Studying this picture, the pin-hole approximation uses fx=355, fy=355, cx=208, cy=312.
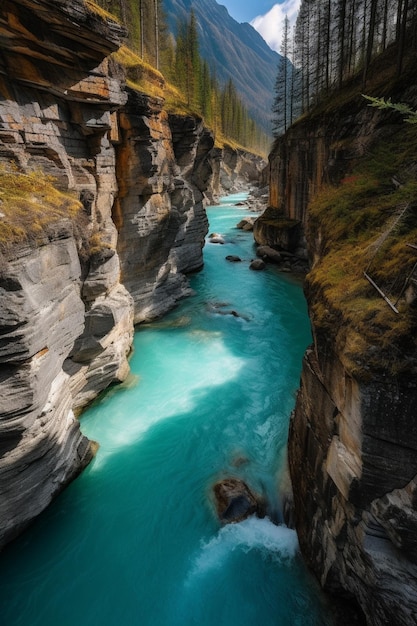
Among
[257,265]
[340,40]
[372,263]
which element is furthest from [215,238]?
[372,263]

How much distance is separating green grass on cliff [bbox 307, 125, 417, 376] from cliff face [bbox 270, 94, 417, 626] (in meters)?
0.04

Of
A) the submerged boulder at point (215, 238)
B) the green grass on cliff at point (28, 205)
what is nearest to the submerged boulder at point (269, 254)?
the submerged boulder at point (215, 238)

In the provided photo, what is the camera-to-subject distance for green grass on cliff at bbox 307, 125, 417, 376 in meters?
5.11

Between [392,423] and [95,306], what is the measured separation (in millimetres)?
10251

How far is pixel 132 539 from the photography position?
868 centimetres

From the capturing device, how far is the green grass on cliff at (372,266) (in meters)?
5.11

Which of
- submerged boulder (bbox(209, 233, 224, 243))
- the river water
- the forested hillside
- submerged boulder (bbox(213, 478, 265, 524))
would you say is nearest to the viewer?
the river water

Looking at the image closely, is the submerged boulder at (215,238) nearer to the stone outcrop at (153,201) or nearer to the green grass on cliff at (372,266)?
the stone outcrop at (153,201)

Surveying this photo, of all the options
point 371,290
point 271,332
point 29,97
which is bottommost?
point 271,332

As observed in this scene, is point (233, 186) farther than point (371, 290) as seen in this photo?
Yes

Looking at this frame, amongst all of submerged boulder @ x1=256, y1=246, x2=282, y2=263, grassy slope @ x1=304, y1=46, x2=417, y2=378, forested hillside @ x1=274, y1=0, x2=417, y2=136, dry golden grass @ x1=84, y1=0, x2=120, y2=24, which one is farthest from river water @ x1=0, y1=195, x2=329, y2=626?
forested hillside @ x1=274, y1=0, x2=417, y2=136

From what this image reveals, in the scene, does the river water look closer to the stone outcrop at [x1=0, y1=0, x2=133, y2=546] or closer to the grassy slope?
the stone outcrop at [x1=0, y1=0, x2=133, y2=546]

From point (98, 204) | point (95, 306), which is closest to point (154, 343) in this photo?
point (95, 306)

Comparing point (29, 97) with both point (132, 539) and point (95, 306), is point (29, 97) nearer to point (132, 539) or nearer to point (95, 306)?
point (95, 306)
